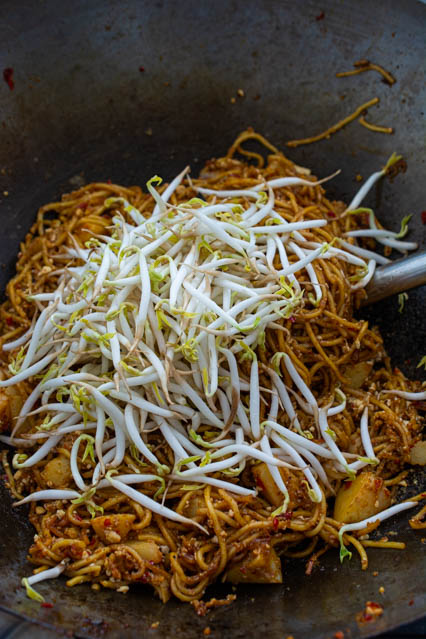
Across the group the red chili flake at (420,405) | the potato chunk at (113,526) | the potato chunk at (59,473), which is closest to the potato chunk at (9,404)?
the potato chunk at (59,473)

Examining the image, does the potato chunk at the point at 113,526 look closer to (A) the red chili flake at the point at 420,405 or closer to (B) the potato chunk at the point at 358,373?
(B) the potato chunk at the point at 358,373

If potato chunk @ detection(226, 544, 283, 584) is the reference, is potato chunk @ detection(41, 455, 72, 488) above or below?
above

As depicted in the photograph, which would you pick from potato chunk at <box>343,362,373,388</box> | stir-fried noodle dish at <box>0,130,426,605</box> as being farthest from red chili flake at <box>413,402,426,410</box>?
potato chunk at <box>343,362,373,388</box>

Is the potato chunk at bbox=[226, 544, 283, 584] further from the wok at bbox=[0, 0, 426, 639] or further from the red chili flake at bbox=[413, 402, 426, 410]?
the wok at bbox=[0, 0, 426, 639]

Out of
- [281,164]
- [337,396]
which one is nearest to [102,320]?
[337,396]

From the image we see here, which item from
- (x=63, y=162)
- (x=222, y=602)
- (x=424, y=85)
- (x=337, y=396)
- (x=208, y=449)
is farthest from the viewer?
(x=63, y=162)

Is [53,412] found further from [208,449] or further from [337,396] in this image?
[337,396]

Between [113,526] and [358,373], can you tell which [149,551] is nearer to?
[113,526]
